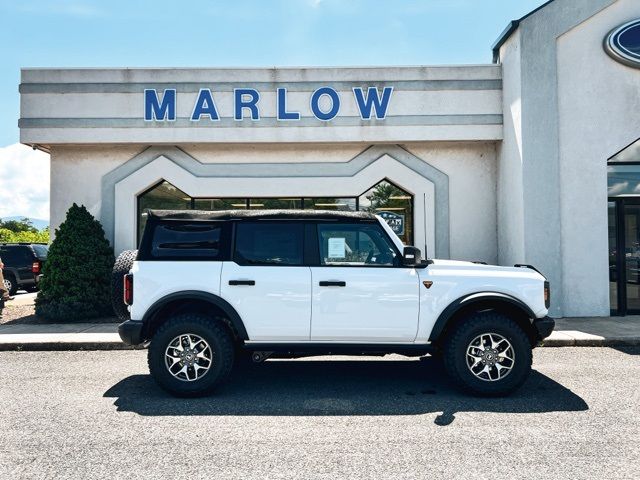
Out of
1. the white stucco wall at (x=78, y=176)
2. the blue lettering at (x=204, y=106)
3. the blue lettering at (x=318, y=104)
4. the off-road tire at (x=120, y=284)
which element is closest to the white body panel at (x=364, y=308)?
the off-road tire at (x=120, y=284)

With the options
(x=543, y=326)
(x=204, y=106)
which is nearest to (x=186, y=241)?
(x=543, y=326)

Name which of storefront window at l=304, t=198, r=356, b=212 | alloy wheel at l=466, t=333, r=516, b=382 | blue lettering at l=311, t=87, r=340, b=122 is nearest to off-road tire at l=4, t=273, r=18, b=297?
storefront window at l=304, t=198, r=356, b=212

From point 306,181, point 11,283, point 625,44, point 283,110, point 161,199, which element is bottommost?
point 11,283

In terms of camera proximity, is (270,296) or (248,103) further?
(248,103)

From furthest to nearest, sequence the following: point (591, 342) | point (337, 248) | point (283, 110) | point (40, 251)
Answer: point (40, 251) → point (283, 110) → point (591, 342) → point (337, 248)

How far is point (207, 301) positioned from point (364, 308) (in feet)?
5.46

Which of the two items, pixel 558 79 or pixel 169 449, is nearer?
pixel 169 449

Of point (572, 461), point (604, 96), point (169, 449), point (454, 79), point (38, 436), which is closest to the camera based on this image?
point (572, 461)

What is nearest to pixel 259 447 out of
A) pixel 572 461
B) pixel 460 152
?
pixel 572 461

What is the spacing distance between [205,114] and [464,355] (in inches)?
315

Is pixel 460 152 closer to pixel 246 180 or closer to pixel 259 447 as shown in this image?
pixel 246 180

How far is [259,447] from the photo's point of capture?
3.77 m

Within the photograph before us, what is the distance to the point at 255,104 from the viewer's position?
10.6 meters

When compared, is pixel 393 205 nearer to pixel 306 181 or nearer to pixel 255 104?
pixel 306 181
